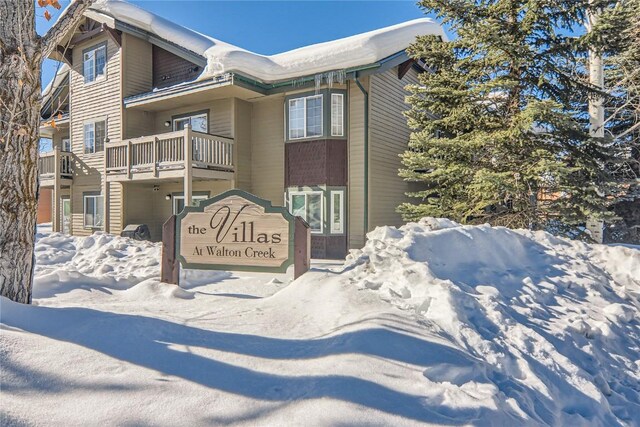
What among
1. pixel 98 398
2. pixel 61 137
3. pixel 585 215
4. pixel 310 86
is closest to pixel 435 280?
pixel 98 398

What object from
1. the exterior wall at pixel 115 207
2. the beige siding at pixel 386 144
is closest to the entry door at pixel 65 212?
the exterior wall at pixel 115 207

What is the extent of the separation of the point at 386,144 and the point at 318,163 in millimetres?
2471

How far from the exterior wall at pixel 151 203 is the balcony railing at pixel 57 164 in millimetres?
3860

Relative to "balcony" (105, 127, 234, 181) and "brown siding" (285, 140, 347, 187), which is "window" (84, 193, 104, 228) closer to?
"balcony" (105, 127, 234, 181)

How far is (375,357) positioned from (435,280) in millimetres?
1598

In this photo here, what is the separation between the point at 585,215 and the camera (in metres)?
8.61

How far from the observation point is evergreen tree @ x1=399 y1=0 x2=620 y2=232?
8.43 meters

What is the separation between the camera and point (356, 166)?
36.0ft

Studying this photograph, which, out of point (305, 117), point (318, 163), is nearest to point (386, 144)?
point (318, 163)

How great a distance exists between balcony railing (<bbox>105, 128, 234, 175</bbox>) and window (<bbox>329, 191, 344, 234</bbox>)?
12.1ft

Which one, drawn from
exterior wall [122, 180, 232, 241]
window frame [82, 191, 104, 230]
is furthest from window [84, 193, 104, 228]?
exterior wall [122, 180, 232, 241]

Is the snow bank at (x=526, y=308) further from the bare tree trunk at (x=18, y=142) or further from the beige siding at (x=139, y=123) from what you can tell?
the beige siding at (x=139, y=123)

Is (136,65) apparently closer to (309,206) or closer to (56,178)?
(56,178)

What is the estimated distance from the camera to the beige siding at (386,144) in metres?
11.2
